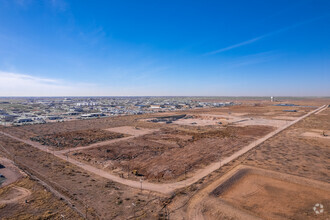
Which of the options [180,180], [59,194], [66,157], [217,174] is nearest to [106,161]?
[66,157]

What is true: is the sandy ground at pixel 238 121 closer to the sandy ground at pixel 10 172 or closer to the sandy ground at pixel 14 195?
the sandy ground at pixel 10 172

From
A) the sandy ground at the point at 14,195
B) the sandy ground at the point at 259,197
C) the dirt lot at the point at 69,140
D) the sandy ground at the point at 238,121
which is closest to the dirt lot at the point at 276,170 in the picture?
the sandy ground at the point at 259,197

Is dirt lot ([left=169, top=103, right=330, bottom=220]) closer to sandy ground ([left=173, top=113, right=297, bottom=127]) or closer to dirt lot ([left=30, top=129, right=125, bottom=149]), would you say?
sandy ground ([left=173, top=113, right=297, bottom=127])

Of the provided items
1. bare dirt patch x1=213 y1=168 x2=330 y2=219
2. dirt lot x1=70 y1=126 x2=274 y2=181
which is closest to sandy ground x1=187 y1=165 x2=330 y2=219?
bare dirt patch x1=213 y1=168 x2=330 y2=219

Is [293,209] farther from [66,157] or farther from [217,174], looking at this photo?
[66,157]

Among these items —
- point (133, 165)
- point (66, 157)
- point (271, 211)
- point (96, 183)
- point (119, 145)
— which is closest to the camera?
point (271, 211)

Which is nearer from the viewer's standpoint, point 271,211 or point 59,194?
point 271,211

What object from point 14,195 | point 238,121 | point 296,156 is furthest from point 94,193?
point 238,121
